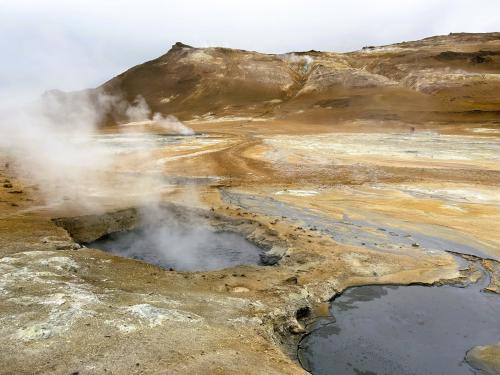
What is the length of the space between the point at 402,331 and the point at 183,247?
622cm

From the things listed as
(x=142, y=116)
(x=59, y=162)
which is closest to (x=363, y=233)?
(x=59, y=162)

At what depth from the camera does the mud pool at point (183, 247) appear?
36.5 feet

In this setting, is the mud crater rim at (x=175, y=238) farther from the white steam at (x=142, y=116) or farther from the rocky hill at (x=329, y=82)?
the white steam at (x=142, y=116)

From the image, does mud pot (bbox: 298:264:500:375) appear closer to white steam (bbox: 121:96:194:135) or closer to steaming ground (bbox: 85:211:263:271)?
steaming ground (bbox: 85:211:263:271)

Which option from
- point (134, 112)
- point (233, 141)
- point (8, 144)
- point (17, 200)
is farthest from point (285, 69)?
point (17, 200)

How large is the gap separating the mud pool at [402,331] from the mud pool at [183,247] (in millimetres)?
3380

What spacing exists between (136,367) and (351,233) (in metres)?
8.96

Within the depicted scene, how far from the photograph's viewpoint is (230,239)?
514 inches

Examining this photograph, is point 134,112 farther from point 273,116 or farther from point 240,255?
point 240,255

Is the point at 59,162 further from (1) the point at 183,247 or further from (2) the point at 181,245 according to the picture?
(1) the point at 183,247

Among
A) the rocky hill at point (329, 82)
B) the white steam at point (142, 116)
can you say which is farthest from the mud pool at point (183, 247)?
the white steam at point (142, 116)

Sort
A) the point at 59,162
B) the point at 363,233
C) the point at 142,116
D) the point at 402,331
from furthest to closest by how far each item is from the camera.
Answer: the point at 142,116
the point at 59,162
the point at 363,233
the point at 402,331

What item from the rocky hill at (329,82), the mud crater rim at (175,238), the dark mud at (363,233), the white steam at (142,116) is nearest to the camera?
the mud crater rim at (175,238)

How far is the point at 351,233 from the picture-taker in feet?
43.6
